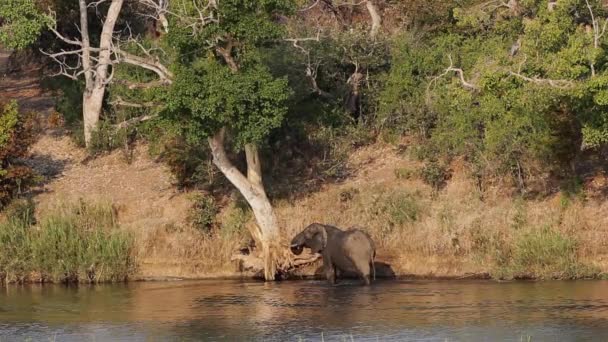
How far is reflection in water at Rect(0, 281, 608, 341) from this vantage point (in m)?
22.6

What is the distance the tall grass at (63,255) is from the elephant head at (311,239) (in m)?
3.86

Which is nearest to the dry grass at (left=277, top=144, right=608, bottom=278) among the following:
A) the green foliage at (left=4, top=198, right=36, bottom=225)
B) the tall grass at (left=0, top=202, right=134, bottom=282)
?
the tall grass at (left=0, top=202, right=134, bottom=282)

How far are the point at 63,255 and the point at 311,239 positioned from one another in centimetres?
569

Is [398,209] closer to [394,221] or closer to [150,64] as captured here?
[394,221]

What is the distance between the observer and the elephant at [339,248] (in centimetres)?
2880

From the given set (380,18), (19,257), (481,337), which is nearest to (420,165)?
(380,18)

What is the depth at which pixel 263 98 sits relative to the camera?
96.3 ft

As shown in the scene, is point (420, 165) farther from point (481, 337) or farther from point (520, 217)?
point (481, 337)

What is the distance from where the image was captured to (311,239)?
98.0 ft

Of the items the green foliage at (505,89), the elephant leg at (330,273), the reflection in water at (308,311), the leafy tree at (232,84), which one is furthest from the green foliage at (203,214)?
the green foliage at (505,89)

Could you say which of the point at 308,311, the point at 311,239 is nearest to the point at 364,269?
the point at 311,239

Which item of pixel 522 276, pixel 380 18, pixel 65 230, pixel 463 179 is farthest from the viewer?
pixel 380 18

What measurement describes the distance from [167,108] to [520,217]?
27.6ft

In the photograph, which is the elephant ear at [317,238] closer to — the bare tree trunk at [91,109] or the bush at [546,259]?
the bush at [546,259]
